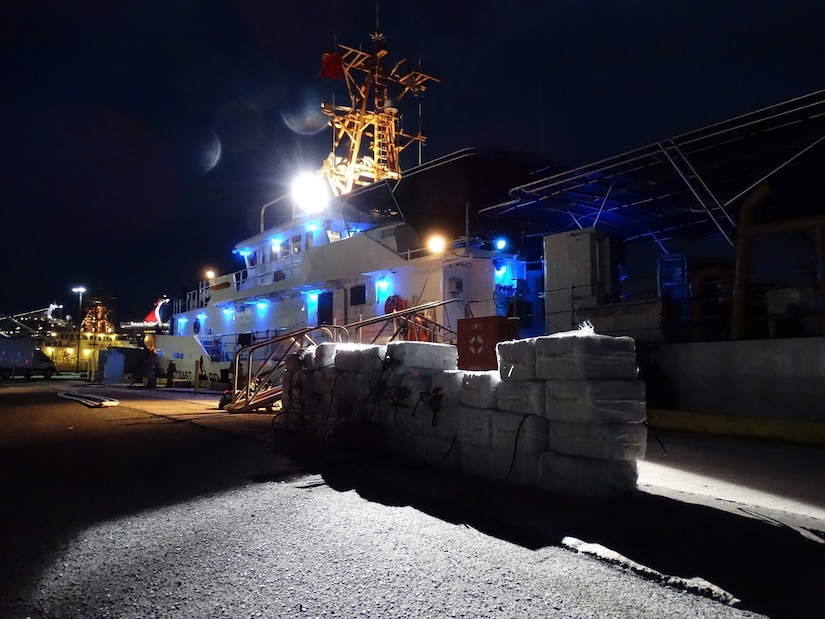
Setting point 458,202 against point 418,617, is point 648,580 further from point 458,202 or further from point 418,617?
point 458,202

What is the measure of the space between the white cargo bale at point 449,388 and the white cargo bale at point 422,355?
83cm

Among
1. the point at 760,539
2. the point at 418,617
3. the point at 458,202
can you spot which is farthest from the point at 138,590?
the point at 458,202

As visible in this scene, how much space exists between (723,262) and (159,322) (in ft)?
111

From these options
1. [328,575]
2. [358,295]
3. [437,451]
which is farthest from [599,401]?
[358,295]

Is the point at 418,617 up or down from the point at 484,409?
down

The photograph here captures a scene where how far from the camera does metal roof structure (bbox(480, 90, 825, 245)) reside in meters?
9.27

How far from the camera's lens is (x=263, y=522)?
13.7ft

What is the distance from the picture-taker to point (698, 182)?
11359 millimetres

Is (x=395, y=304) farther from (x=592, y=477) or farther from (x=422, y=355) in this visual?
(x=592, y=477)

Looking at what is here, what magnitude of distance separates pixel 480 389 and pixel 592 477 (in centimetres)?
140

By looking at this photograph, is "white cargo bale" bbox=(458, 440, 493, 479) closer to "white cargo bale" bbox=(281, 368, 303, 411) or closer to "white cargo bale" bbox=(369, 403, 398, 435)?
"white cargo bale" bbox=(369, 403, 398, 435)

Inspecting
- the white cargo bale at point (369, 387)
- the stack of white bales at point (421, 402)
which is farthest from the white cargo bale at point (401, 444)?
the white cargo bale at point (369, 387)

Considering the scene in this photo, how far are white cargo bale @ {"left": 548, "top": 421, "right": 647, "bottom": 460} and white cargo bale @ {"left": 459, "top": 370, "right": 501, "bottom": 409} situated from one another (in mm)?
877

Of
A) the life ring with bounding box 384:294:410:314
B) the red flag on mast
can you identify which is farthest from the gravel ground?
the red flag on mast
